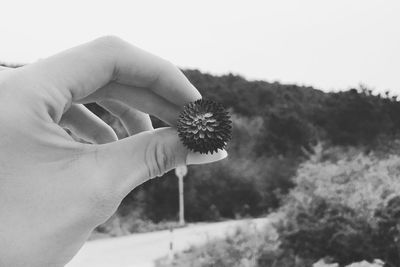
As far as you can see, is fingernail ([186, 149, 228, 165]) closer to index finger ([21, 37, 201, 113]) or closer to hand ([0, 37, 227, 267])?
hand ([0, 37, 227, 267])

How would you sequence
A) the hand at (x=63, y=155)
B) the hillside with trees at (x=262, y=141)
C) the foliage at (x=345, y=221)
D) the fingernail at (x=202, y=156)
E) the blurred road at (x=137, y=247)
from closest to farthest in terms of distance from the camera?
the hand at (x=63, y=155) < the fingernail at (x=202, y=156) < the foliage at (x=345, y=221) < the blurred road at (x=137, y=247) < the hillside with trees at (x=262, y=141)

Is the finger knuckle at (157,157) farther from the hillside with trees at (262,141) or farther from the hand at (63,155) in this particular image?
the hillside with trees at (262,141)

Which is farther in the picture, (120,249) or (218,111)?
(120,249)

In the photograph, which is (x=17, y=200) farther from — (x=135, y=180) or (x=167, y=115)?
(x=167, y=115)

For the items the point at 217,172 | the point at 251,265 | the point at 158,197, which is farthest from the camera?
the point at 217,172

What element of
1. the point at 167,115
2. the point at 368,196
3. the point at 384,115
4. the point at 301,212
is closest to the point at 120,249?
the point at 301,212

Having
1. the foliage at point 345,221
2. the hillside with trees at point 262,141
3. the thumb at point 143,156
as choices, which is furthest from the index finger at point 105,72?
the hillside with trees at point 262,141

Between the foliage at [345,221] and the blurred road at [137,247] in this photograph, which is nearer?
the foliage at [345,221]
